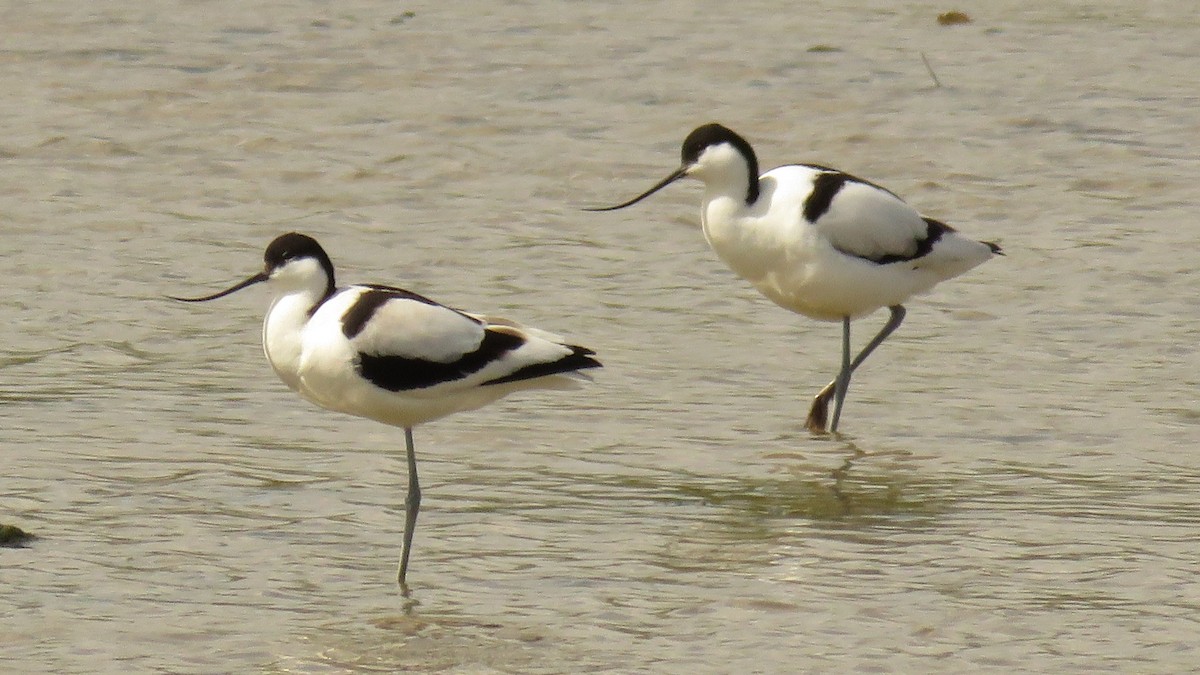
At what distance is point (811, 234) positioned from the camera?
8055 mm

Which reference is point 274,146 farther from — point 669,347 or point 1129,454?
point 1129,454

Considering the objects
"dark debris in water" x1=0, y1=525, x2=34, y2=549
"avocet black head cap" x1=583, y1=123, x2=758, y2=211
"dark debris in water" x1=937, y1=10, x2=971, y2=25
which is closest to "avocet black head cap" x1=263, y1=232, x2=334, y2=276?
"dark debris in water" x1=0, y1=525, x2=34, y2=549

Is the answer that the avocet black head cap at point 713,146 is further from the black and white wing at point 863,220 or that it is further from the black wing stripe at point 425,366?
the black wing stripe at point 425,366

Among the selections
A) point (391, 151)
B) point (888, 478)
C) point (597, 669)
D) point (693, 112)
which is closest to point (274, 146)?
point (391, 151)

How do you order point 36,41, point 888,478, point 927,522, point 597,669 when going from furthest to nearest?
point 36,41 < point 888,478 < point 927,522 < point 597,669

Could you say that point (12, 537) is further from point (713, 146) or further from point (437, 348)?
point (713, 146)

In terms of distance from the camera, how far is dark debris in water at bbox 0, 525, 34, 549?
20.3 feet

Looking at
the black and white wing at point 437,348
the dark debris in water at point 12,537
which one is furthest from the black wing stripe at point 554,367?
the dark debris in water at point 12,537

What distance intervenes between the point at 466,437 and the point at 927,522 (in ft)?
5.66

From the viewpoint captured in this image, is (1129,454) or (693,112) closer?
(1129,454)

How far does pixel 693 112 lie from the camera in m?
13.0

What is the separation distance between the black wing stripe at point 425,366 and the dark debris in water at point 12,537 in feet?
3.58

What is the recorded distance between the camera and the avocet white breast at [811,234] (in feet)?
26.5

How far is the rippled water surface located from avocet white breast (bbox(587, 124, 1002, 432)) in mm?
398
